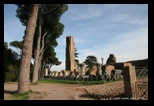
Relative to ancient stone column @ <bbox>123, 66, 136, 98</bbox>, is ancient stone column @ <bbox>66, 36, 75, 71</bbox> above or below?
above

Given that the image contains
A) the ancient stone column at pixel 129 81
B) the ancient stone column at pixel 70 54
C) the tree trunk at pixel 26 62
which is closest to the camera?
the tree trunk at pixel 26 62

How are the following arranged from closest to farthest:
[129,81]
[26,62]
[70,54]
A: [26,62] → [129,81] → [70,54]

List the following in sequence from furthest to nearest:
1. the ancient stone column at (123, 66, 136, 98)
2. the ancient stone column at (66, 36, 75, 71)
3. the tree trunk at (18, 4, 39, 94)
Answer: the ancient stone column at (66, 36, 75, 71) < the ancient stone column at (123, 66, 136, 98) < the tree trunk at (18, 4, 39, 94)

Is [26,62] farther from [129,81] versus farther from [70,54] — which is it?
[70,54]

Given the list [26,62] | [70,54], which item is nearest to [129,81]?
[26,62]

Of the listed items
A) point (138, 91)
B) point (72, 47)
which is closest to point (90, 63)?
point (72, 47)

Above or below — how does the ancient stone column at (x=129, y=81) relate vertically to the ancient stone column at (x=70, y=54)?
below

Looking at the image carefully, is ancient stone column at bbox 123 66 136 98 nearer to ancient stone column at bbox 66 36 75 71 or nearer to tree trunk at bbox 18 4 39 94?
tree trunk at bbox 18 4 39 94

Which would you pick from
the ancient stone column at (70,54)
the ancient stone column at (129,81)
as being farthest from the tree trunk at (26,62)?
the ancient stone column at (70,54)

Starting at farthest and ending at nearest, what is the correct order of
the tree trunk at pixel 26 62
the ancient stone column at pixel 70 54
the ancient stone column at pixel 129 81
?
1. the ancient stone column at pixel 70 54
2. the ancient stone column at pixel 129 81
3. the tree trunk at pixel 26 62

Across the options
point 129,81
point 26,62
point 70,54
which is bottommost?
point 129,81

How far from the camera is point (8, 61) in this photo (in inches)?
747

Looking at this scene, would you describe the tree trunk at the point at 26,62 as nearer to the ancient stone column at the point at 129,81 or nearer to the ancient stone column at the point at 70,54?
the ancient stone column at the point at 129,81

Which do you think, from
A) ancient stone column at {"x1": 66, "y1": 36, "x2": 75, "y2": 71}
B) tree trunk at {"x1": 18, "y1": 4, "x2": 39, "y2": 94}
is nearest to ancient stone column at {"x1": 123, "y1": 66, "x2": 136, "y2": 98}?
tree trunk at {"x1": 18, "y1": 4, "x2": 39, "y2": 94}
